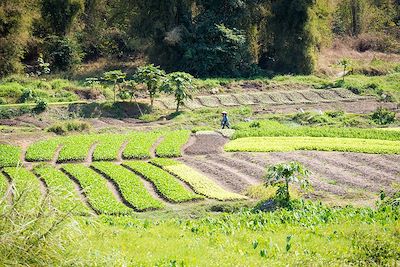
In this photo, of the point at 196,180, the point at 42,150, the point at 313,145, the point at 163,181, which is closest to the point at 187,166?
the point at 196,180

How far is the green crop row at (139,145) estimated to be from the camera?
29266 mm

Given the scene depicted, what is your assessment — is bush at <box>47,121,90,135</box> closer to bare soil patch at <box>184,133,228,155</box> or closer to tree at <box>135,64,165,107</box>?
tree at <box>135,64,165,107</box>

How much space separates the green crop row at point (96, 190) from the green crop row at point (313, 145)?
27.6ft

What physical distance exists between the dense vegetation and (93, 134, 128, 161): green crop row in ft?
57.3

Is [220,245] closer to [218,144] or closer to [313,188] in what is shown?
[313,188]

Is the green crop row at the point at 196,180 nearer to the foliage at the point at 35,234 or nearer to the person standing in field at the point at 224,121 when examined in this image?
the person standing in field at the point at 224,121

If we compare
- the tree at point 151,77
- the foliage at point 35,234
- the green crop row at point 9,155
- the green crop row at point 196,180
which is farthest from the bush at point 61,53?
the foliage at point 35,234

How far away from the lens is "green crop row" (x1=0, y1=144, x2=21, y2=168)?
2723 centimetres

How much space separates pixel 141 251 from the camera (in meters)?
13.4

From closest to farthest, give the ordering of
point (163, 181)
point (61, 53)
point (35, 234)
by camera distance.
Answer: point (35, 234), point (163, 181), point (61, 53)

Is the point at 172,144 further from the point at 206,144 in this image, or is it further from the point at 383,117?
the point at 383,117

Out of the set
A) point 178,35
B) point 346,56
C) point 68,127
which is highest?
point 178,35

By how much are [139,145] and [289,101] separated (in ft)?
62.0

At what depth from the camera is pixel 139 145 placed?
3095 centimetres
